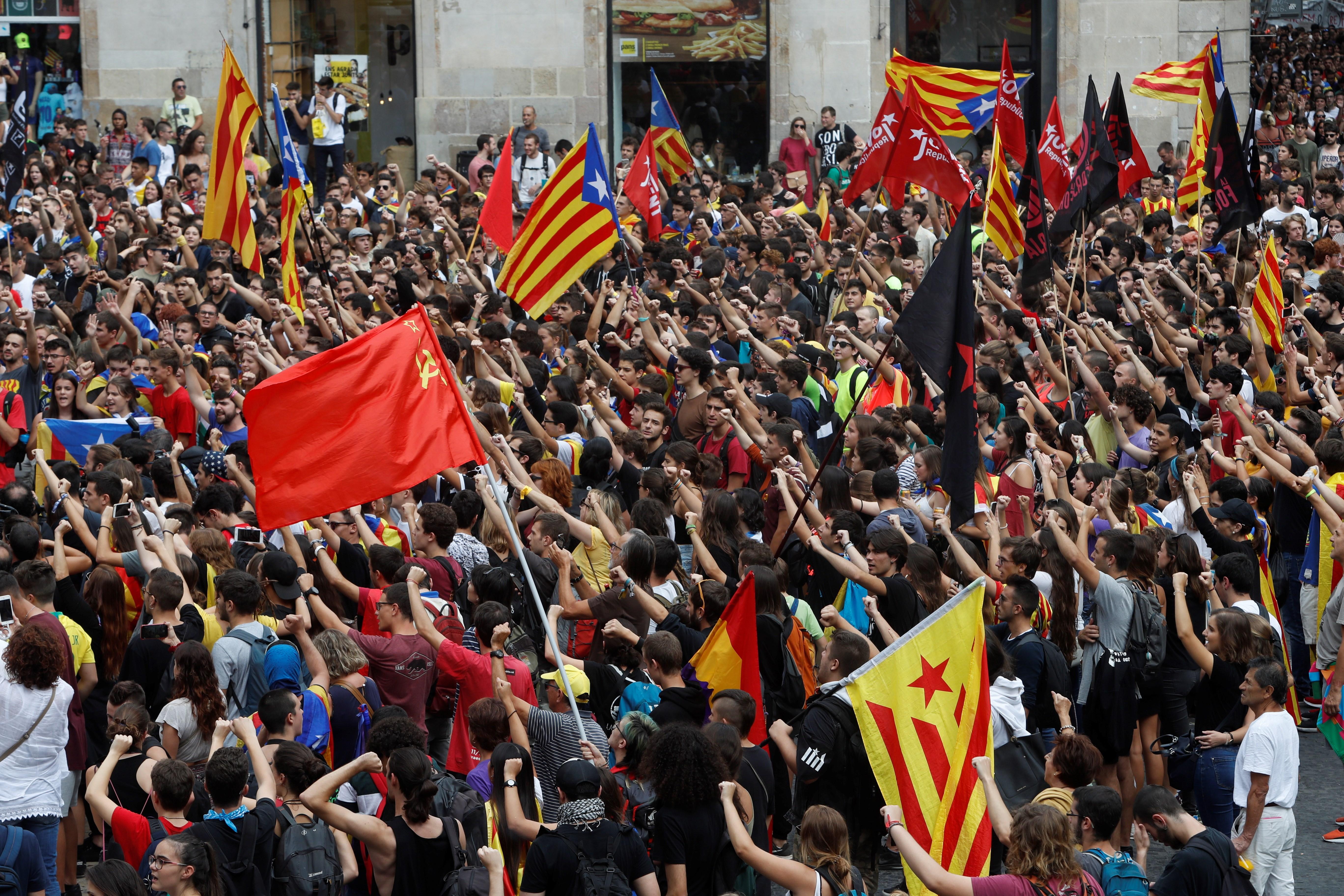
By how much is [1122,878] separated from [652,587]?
306 centimetres

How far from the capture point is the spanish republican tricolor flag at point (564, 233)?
12906 millimetres

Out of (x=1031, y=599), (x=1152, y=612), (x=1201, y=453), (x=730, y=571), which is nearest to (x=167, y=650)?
(x=730, y=571)

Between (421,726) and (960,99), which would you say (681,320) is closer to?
(960,99)

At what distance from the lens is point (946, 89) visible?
17.6 m

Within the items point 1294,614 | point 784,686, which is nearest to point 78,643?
point 784,686

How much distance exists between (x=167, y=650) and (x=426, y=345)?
1827mm

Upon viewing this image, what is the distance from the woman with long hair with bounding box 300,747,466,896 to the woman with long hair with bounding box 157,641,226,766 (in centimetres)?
110

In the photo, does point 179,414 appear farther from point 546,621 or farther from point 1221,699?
point 1221,699

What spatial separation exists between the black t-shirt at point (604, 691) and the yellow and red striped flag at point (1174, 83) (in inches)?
557

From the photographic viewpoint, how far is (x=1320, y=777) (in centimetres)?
943

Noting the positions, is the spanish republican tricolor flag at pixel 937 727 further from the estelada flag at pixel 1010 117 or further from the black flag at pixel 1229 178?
the black flag at pixel 1229 178

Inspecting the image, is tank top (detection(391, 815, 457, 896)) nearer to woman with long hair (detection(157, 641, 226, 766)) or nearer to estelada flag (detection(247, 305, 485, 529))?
woman with long hair (detection(157, 641, 226, 766))


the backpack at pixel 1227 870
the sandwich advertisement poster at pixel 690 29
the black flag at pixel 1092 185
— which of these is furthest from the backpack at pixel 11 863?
the sandwich advertisement poster at pixel 690 29

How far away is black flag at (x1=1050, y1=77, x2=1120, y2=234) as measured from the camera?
14953 mm
